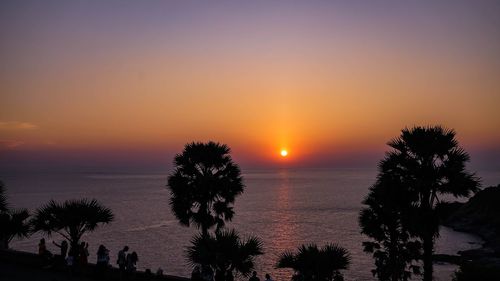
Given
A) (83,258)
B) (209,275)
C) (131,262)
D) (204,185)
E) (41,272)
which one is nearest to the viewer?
(209,275)

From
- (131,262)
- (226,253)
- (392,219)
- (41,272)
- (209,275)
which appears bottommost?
(41,272)

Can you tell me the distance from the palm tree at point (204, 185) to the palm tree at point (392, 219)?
8460 millimetres

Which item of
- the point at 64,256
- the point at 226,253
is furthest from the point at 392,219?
the point at 64,256

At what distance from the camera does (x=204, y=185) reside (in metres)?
27.8

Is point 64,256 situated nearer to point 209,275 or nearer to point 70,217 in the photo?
point 70,217

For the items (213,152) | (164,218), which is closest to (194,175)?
(213,152)

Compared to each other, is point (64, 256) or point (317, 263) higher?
point (317, 263)

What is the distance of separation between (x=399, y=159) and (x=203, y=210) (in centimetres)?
1200

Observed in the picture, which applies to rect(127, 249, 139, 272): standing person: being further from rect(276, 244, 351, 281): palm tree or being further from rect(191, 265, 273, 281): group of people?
rect(276, 244, 351, 281): palm tree

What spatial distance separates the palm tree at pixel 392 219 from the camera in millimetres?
22078

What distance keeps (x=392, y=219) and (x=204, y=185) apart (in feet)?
36.7

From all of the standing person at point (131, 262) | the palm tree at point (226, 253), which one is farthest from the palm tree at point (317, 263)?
the standing person at point (131, 262)

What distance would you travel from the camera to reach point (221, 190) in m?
28.2

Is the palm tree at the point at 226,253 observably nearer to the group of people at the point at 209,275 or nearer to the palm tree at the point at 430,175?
the group of people at the point at 209,275
